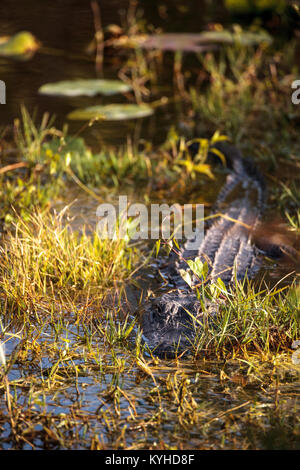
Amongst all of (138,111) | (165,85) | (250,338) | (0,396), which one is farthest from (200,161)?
(0,396)

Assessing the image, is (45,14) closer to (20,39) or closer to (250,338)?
(20,39)

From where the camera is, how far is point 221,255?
4195 mm

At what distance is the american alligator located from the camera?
131 inches

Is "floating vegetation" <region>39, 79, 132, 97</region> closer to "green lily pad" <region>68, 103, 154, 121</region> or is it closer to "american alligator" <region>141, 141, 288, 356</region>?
"green lily pad" <region>68, 103, 154, 121</region>

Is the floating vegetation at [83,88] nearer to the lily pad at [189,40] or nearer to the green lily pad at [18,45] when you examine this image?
the lily pad at [189,40]

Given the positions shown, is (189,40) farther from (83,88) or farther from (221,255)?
(221,255)

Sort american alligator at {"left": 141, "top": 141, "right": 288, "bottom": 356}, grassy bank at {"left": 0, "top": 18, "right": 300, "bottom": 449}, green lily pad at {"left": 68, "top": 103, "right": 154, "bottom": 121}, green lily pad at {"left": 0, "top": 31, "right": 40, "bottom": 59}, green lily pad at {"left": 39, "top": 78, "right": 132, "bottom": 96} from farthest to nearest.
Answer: green lily pad at {"left": 0, "top": 31, "right": 40, "bottom": 59} → green lily pad at {"left": 39, "top": 78, "right": 132, "bottom": 96} → green lily pad at {"left": 68, "top": 103, "right": 154, "bottom": 121} → american alligator at {"left": 141, "top": 141, "right": 288, "bottom": 356} → grassy bank at {"left": 0, "top": 18, "right": 300, "bottom": 449}

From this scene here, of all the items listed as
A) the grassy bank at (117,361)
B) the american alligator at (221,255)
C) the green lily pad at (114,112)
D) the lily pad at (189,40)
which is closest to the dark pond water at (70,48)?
the green lily pad at (114,112)

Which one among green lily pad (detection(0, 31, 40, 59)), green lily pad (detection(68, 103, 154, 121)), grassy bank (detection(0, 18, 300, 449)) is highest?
green lily pad (detection(0, 31, 40, 59))

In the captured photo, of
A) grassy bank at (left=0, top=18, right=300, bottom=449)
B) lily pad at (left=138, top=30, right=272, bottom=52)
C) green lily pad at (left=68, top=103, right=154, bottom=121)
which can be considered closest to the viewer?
grassy bank at (left=0, top=18, right=300, bottom=449)

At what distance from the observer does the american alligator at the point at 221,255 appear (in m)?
3.33

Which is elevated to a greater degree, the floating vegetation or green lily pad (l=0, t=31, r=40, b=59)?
green lily pad (l=0, t=31, r=40, b=59)

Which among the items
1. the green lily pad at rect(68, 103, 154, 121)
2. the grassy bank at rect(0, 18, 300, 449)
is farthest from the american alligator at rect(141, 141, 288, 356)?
the green lily pad at rect(68, 103, 154, 121)

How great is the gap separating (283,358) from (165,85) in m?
5.21
